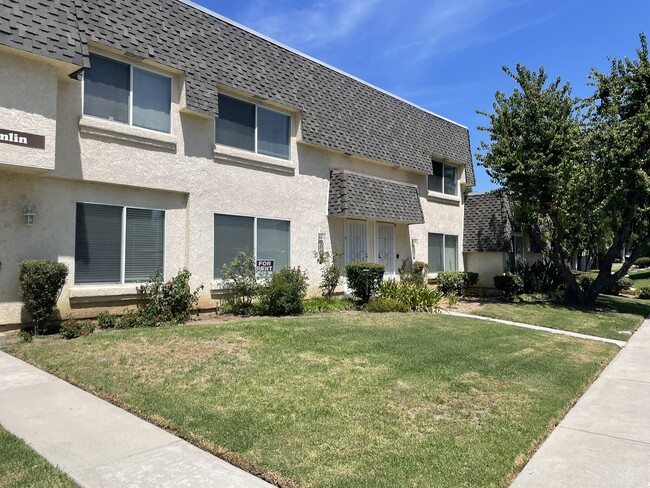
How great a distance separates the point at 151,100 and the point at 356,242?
7.83 metres

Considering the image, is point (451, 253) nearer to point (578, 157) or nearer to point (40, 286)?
point (578, 157)

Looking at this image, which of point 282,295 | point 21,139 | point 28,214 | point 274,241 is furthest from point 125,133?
point 282,295

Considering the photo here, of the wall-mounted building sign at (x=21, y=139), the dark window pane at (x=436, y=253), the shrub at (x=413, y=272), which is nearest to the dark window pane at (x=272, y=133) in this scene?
the wall-mounted building sign at (x=21, y=139)

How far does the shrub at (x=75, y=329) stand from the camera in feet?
28.9

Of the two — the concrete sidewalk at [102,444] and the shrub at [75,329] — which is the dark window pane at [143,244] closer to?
the shrub at [75,329]

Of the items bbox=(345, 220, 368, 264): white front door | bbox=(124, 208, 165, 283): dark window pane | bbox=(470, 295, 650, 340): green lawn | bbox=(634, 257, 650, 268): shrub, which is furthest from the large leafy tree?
bbox=(634, 257, 650, 268): shrub

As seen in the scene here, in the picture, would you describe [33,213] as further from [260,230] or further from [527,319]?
[527,319]

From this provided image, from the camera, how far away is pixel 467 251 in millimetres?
21562

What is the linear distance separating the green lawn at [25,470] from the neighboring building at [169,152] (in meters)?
5.86

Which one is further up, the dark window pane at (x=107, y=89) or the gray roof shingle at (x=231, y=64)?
the gray roof shingle at (x=231, y=64)

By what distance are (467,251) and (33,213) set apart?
17216mm

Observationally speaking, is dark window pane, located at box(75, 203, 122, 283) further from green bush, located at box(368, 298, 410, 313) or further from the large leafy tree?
the large leafy tree

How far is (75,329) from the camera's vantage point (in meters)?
8.92

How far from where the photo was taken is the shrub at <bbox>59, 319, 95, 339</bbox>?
880cm
